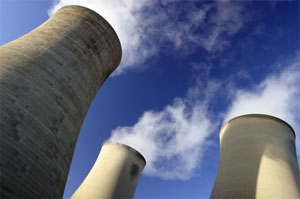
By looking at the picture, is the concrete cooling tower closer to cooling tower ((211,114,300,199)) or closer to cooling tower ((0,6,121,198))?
cooling tower ((211,114,300,199))

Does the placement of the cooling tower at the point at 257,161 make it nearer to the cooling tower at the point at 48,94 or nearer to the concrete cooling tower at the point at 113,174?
the concrete cooling tower at the point at 113,174

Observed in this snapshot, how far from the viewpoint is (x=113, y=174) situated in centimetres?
1167

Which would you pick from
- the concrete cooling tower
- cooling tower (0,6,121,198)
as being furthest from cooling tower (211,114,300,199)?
cooling tower (0,6,121,198)

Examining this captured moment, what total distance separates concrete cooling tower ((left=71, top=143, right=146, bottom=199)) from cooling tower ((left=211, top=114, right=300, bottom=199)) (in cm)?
503

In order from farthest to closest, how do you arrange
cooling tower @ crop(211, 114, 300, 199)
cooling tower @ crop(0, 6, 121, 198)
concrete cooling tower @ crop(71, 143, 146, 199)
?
concrete cooling tower @ crop(71, 143, 146, 199) → cooling tower @ crop(211, 114, 300, 199) → cooling tower @ crop(0, 6, 121, 198)

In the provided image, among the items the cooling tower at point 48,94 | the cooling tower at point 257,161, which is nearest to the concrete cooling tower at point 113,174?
the cooling tower at point 257,161

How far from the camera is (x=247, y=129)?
909 cm

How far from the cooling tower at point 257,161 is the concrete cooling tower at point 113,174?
5.03m

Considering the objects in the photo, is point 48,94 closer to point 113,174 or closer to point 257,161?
point 257,161

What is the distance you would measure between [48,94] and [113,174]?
7.84 meters

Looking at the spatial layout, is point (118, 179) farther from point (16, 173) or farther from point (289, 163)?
point (16, 173)

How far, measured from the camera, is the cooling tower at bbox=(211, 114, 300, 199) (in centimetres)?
745

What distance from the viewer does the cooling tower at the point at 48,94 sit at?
390 centimetres

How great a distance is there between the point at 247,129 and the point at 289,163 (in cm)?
173
